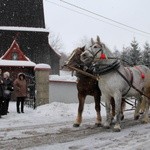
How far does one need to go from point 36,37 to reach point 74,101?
1591 cm

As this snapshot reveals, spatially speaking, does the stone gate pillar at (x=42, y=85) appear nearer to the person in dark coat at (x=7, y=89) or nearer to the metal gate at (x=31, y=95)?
the metal gate at (x=31, y=95)

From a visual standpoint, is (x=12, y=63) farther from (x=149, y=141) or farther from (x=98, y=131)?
(x=149, y=141)

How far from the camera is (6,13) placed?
35906 millimetres

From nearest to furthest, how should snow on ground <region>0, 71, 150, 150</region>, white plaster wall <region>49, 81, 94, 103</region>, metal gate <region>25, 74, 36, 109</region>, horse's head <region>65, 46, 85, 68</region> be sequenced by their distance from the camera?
snow on ground <region>0, 71, 150, 150</region> < horse's head <region>65, 46, 85, 68</region> < metal gate <region>25, 74, 36, 109</region> < white plaster wall <region>49, 81, 94, 103</region>

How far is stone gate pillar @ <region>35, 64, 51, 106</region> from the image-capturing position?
61.3 feet

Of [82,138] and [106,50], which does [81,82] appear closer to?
[106,50]

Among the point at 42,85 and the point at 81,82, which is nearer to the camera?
the point at 81,82

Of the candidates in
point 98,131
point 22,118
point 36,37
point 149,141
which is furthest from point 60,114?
point 36,37

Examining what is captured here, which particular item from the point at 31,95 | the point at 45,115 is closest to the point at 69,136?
the point at 45,115

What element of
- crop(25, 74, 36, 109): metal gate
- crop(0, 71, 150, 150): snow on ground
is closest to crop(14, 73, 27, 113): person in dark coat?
crop(0, 71, 150, 150): snow on ground

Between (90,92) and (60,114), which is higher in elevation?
(90,92)

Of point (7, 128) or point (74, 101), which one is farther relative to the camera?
point (74, 101)

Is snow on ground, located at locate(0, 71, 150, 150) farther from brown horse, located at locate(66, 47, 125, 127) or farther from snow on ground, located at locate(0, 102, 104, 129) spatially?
brown horse, located at locate(66, 47, 125, 127)

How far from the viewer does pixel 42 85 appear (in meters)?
18.8
